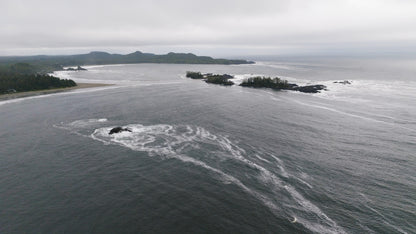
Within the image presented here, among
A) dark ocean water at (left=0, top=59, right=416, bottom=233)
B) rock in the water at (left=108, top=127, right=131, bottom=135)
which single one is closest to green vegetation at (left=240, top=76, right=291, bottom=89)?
dark ocean water at (left=0, top=59, right=416, bottom=233)

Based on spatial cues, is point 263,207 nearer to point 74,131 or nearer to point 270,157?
point 270,157

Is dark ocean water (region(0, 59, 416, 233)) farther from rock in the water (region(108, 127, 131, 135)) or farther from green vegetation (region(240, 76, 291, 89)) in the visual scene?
green vegetation (region(240, 76, 291, 89))

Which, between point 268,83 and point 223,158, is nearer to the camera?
point 223,158

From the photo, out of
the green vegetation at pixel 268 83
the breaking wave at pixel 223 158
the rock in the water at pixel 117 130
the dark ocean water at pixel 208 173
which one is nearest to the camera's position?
the dark ocean water at pixel 208 173

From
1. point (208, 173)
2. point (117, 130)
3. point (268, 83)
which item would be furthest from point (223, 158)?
point (268, 83)

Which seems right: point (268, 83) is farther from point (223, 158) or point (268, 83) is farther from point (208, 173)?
point (208, 173)

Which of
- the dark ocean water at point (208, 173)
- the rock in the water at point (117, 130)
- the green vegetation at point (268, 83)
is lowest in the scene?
the dark ocean water at point (208, 173)

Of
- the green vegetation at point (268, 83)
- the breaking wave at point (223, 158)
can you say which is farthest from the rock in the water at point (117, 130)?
the green vegetation at point (268, 83)

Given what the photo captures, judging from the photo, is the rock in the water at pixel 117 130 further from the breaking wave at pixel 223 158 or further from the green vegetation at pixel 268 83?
the green vegetation at pixel 268 83
